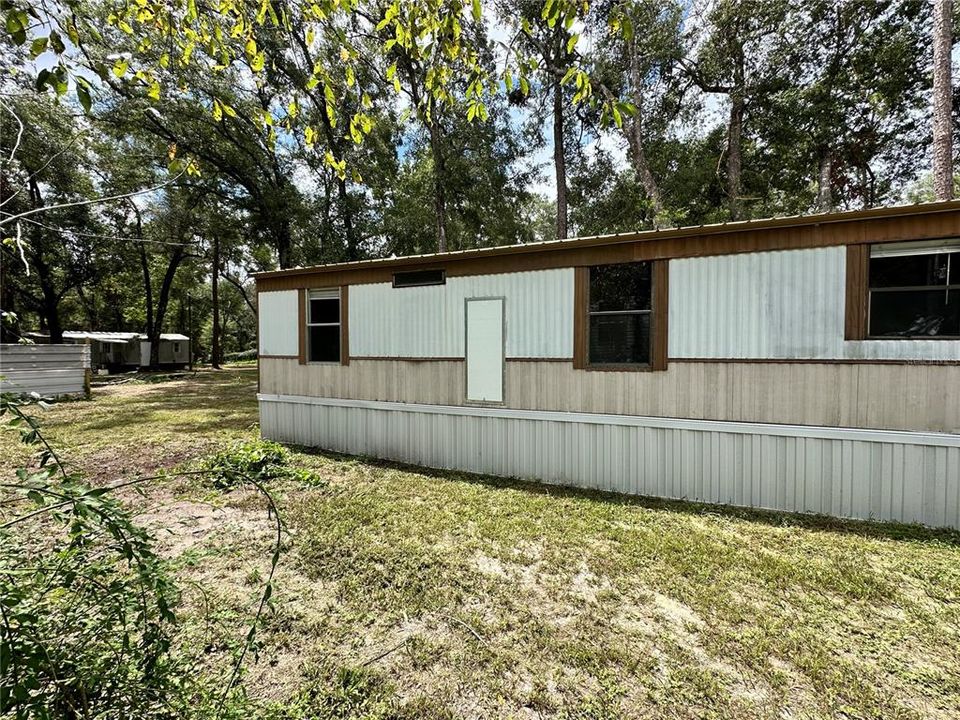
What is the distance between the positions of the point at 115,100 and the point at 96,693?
16369 mm

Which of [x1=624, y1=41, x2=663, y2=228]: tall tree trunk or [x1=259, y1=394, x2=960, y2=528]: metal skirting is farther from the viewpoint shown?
[x1=624, y1=41, x2=663, y2=228]: tall tree trunk

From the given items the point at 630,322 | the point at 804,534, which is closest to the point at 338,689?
the point at 804,534

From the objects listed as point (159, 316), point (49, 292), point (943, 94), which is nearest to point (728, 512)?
point (943, 94)

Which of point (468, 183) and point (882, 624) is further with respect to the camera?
point (468, 183)

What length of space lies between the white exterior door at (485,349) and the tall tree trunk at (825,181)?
9738 mm

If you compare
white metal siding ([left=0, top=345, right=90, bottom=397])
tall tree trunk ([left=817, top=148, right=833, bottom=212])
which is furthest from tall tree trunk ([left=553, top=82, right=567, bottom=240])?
white metal siding ([left=0, top=345, right=90, bottom=397])

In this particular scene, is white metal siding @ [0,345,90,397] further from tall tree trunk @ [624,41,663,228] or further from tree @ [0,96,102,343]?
tall tree trunk @ [624,41,663,228]

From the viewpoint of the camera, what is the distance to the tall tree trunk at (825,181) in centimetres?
1037

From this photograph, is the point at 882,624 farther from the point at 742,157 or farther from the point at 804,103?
the point at 742,157

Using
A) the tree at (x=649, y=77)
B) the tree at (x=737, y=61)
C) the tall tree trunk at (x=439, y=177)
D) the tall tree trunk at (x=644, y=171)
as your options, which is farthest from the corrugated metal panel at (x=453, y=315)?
the tree at (x=737, y=61)

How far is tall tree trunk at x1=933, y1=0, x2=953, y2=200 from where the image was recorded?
7016 millimetres

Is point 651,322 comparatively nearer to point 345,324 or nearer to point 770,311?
point 770,311

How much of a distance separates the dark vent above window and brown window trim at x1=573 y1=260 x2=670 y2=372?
190 centimetres

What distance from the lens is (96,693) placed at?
177 cm
